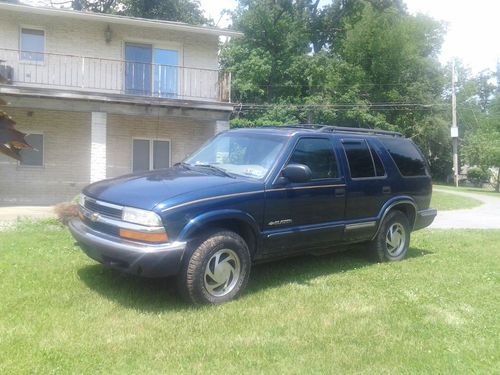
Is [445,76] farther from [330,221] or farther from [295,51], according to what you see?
[330,221]

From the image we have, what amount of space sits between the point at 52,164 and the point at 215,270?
11672 millimetres

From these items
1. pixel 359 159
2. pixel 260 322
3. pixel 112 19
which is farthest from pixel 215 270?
pixel 112 19

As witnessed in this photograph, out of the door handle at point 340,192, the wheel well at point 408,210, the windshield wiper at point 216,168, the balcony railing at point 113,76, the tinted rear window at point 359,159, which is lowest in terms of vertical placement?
the wheel well at point 408,210

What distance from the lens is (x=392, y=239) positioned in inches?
272

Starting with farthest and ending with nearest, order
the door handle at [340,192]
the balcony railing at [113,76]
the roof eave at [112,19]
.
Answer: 1. the balcony railing at [113,76]
2. the roof eave at [112,19]
3. the door handle at [340,192]

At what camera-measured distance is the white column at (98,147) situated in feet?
43.5

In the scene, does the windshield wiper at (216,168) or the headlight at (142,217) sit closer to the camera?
the headlight at (142,217)

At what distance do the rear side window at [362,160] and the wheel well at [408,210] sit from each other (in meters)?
0.65

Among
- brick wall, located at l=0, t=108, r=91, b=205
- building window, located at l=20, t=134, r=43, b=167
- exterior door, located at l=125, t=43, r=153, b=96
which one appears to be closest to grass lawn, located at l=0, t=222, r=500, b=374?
brick wall, located at l=0, t=108, r=91, b=205

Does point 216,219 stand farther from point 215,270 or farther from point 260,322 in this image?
point 260,322

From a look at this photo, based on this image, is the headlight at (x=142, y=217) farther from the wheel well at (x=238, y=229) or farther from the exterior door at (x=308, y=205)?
the exterior door at (x=308, y=205)

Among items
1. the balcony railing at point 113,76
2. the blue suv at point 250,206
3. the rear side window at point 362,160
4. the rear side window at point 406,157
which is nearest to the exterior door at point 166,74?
the balcony railing at point 113,76

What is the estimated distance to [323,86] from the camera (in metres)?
35.5

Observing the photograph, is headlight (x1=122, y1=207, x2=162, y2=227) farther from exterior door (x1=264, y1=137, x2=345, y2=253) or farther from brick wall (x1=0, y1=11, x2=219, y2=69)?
brick wall (x1=0, y1=11, x2=219, y2=69)
